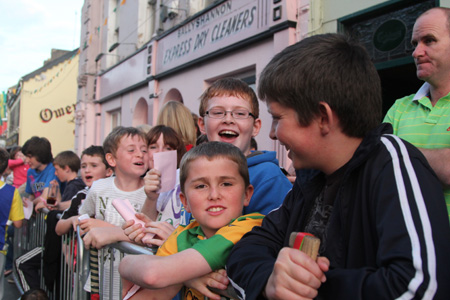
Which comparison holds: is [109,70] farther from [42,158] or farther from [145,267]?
[145,267]

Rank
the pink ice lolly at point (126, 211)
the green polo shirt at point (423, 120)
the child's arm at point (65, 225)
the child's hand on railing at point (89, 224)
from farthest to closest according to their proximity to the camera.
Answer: the child's arm at point (65, 225) → the child's hand on railing at point (89, 224) → the pink ice lolly at point (126, 211) → the green polo shirt at point (423, 120)

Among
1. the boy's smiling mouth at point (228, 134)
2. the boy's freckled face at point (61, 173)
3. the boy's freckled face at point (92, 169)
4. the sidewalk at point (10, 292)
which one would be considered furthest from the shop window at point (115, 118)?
the boy's smiling mouth at point (228, 134)

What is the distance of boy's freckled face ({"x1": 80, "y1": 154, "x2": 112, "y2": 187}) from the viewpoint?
4.43 metres

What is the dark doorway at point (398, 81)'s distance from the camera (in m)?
5.57

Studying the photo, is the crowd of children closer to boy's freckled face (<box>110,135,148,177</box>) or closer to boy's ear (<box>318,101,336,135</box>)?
boy's ear (<box>318,101,336,135</box>)

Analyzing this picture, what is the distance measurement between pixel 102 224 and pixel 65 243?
1.10m

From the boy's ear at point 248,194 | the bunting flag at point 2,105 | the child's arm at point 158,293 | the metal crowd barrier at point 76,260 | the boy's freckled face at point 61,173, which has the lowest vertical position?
the metal crowd barrier at point 76,260

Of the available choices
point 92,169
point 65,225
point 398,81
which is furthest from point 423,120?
point 398,81

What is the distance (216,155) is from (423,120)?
111 centimetres

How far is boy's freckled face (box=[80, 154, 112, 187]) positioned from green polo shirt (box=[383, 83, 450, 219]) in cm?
315

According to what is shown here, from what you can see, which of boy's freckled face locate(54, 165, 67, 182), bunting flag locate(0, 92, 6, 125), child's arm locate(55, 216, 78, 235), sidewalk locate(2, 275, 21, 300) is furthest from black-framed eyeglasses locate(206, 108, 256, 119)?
bunting flag locate(0, 92, 6, 125)

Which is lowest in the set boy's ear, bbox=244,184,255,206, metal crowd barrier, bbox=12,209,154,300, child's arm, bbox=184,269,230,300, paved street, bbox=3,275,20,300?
paved street, bbox=3,275,20,300

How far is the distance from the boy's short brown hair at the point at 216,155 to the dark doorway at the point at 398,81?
14.1 ft

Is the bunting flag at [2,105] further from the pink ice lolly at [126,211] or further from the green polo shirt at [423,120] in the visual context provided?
the green polo shirt at [423,120]
